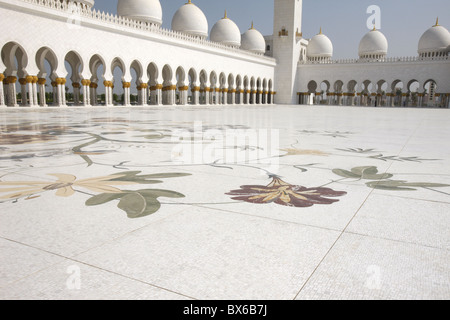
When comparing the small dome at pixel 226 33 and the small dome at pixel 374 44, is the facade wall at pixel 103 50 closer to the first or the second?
the small dome at pixel 226 33

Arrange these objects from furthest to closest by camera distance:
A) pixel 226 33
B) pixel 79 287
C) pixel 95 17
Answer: pixel 226 33 < pixel 95 17 < pixel 79 287

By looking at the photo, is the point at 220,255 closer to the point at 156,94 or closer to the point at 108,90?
the point at 108,90

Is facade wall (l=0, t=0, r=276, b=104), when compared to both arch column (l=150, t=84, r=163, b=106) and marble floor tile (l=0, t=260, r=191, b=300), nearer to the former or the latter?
arch column (l=150, t=84, r=163, b=106)

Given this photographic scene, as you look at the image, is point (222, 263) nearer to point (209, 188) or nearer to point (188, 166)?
point (209, 188)

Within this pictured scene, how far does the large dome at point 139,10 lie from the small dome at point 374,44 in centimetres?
1721

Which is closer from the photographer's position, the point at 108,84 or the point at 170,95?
the point at 108,84

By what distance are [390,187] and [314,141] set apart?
1708 millimetres

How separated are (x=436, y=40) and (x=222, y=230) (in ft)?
96.1

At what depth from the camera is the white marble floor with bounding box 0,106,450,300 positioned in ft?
2.54

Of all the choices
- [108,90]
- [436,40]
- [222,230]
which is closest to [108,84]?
[108,90]

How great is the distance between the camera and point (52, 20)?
11516 millimetres

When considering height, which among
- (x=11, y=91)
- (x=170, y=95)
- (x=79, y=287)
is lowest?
(x=79, y=287)

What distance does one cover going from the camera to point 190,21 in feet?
69.6

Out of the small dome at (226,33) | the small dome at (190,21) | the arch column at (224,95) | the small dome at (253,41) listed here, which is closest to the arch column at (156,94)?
the arch column at (224,95)
